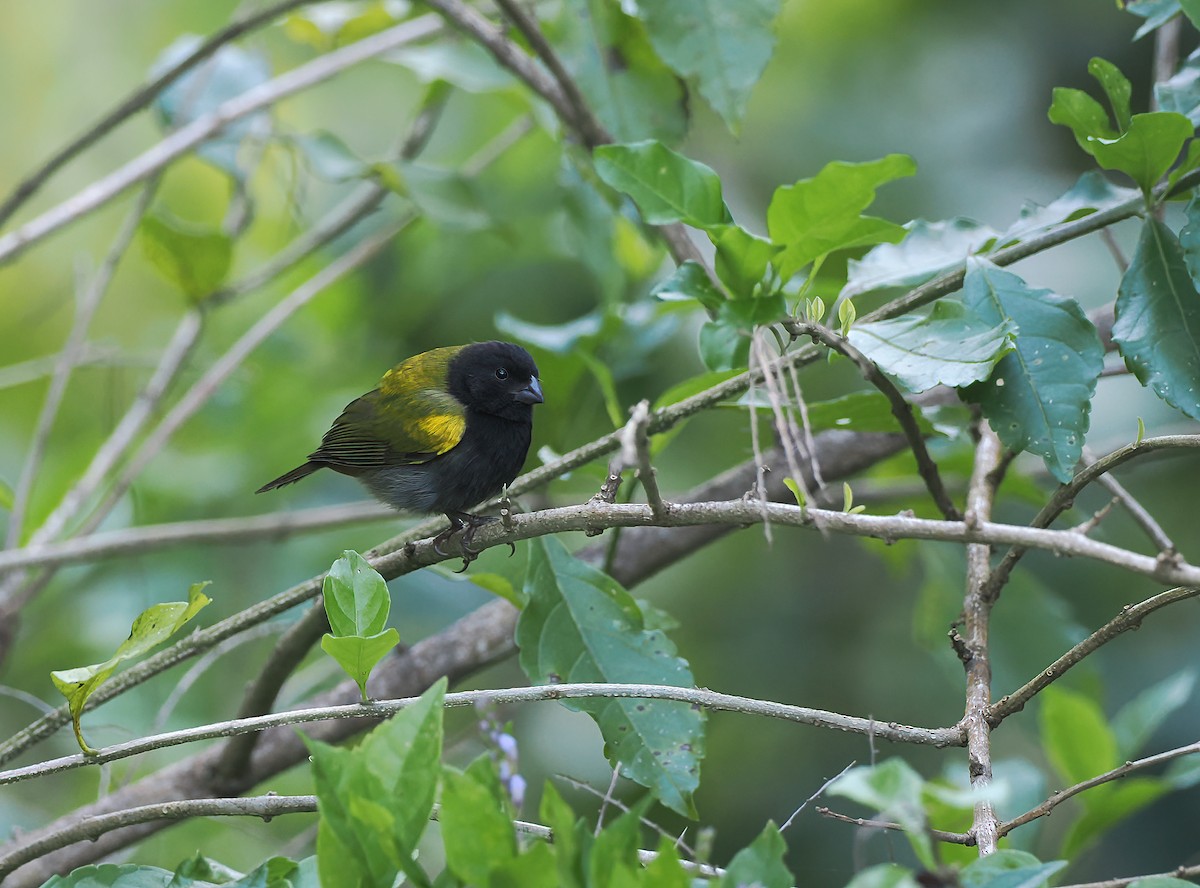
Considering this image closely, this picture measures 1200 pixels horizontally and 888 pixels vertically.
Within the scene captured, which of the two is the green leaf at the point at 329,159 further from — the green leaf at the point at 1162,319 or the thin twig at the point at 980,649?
the green leaf at the point at 1162,319

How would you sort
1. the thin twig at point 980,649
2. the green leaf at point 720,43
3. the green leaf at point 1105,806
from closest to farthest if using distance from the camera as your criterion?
the thin twig at point 980,649 → the green leaf at point 720,43 → the green leaf at point 1105,806

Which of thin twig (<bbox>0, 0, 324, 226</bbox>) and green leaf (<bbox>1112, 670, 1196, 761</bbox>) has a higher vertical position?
thin twig (<bbox>0, 0, 324, 226</bbox>)

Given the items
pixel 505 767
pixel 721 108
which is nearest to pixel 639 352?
pixel 721 108

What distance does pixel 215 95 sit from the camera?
156 inches

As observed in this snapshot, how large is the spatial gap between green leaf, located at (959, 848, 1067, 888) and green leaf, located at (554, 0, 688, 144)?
2.13 metres

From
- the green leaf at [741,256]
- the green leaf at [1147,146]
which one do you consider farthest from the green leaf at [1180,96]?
the green leaf at [741,256]

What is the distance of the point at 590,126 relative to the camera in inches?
118

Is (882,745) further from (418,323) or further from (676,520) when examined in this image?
A: (676,520)

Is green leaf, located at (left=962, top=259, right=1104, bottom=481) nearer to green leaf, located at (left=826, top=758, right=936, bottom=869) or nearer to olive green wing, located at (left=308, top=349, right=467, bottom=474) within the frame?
green leaf, located at (left=826, top=758, right=936, bottom=869)

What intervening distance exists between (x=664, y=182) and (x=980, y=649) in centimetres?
96

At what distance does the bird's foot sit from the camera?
2295mm

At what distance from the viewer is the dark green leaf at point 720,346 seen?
7.08 feet

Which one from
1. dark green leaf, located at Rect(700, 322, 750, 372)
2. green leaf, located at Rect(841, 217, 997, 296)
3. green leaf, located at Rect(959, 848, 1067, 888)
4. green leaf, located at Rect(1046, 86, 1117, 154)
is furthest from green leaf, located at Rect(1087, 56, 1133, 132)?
green leaf, located at Rect(959, 848, 1067, 888)

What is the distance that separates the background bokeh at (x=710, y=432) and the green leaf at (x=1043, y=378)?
1158 mm
